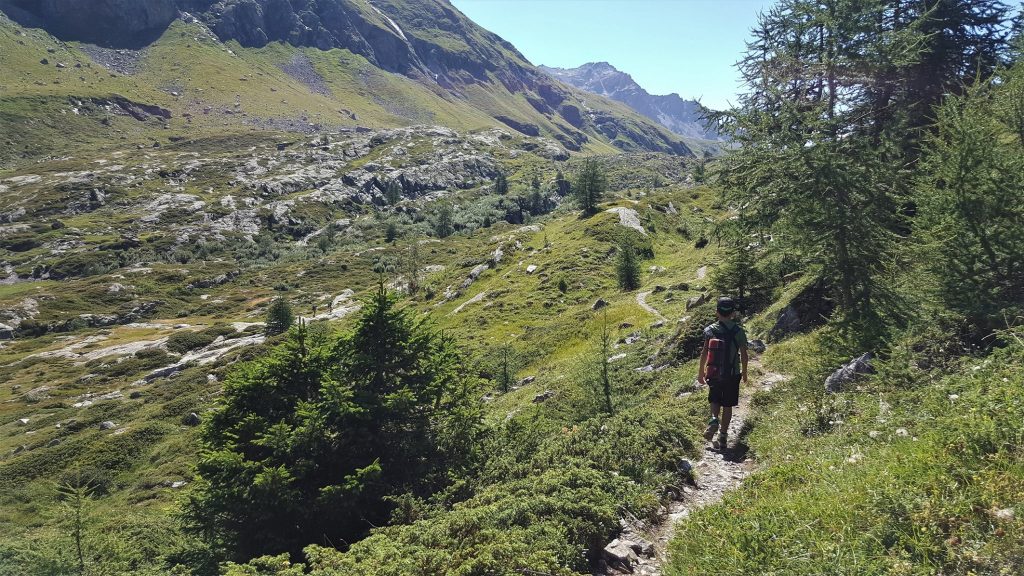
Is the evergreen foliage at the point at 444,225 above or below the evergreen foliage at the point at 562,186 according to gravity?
below

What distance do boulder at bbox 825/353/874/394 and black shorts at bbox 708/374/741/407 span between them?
120 inches

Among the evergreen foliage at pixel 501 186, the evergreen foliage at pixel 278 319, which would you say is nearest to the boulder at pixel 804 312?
the evergreen foliage at pixel 278 319

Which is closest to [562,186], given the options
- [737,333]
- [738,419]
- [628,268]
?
[628,268]

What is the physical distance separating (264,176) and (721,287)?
198191 millimetres

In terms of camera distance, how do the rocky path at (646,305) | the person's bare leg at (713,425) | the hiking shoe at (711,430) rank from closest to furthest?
the person's bare leg at (713,425) < the hiking shoe at (711,430) < the rocky path at (646,305)

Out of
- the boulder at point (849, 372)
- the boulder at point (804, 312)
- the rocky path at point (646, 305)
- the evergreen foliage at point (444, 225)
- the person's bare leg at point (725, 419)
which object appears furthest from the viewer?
the evergreen foliage at point (444, 225)

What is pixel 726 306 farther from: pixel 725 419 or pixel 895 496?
pixel 895 496

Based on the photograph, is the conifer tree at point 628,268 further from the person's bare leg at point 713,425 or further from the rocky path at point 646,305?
the person's bare leg at point 713,425

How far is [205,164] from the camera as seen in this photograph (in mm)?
183375

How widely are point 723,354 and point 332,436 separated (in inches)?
393

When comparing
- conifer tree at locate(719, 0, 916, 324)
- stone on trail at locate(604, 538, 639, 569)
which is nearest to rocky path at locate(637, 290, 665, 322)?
conifer tree at locate(719, 0, 916, 324)

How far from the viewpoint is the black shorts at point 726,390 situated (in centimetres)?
1026

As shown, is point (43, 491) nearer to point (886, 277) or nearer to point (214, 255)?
point (886, 277)

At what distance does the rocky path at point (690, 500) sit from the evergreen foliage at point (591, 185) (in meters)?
74.8
